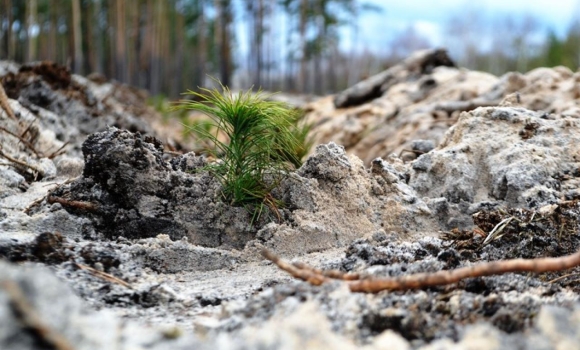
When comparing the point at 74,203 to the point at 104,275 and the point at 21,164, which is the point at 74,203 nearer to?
the point at 104,275

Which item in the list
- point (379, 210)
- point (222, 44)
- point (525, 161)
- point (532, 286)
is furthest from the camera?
point (222, 44)

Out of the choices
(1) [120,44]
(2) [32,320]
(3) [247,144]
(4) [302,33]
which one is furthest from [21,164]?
(4) [302,33]

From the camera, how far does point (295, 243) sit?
270 cm

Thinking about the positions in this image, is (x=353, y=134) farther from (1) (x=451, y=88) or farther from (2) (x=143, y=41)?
(2) (x=143, y=41)

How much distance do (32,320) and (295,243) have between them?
175 centimetres

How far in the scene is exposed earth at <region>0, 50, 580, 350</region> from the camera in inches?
48.1

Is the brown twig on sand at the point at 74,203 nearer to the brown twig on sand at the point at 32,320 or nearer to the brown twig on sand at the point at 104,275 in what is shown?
the brown twig on sand at the point at 104,275

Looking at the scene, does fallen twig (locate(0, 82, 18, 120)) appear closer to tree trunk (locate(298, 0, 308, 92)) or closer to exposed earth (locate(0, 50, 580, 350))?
exposed earth (locate(0, 50, 580, 350))

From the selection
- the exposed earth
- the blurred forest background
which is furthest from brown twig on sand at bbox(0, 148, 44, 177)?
the blurred forest background

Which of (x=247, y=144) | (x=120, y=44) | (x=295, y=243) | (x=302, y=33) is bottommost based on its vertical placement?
(x=295, y=243)

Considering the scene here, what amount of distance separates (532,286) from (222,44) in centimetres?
2184

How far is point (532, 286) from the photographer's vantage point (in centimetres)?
199

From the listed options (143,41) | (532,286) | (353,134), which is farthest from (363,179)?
(143,41)

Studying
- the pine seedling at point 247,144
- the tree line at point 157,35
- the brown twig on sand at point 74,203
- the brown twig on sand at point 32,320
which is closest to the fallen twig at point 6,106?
the brown twig on sand at point 74,203
